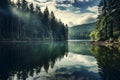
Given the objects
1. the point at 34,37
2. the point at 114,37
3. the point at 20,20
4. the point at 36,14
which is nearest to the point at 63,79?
the point at 114,37

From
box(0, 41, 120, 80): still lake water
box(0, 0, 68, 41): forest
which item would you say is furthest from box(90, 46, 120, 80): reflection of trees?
box(0, 0, 68, 41): forest

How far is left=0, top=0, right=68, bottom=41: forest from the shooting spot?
10071 cm

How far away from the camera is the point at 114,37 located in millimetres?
71375

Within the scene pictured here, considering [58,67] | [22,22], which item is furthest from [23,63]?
[22,22]

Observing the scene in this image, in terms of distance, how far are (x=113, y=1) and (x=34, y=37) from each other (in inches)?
2501

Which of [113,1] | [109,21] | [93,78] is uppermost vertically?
[113,1]

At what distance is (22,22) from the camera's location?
12156 cm

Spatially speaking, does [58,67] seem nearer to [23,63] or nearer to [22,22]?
[23,63]

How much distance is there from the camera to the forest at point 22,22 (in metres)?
101

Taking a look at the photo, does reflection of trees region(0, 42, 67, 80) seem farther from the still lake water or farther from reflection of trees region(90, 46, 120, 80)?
reflection of trees region(90, 46, 120, 80)

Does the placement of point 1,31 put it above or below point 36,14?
below

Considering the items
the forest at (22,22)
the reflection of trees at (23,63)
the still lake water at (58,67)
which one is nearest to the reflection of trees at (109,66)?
the still lake water at (58,67)

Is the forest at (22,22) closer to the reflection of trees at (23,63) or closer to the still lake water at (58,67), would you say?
the reflection of trees at (23,63)

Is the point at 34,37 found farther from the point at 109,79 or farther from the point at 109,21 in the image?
the point at 109,79
